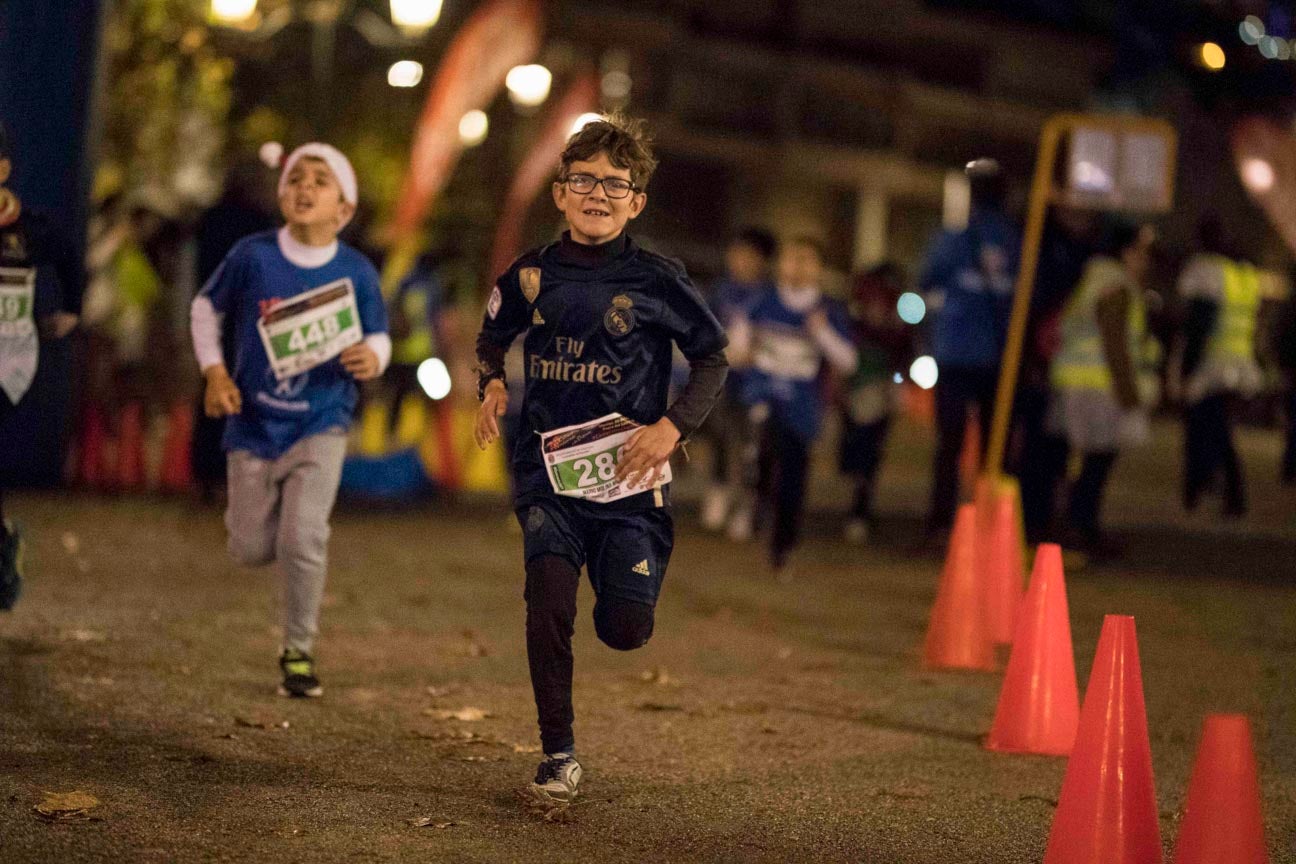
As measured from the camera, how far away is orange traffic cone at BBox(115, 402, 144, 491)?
47.5ft

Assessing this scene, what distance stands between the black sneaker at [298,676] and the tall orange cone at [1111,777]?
303cm

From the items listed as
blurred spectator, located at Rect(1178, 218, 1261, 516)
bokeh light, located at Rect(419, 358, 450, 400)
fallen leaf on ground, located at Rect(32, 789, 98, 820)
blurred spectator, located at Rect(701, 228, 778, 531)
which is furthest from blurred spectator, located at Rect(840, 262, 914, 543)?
fallen leaf on ground, located at Rect(32, 789, 98, 820)

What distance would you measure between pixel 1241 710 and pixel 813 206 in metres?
38.9

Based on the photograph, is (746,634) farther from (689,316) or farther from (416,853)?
(416,853)

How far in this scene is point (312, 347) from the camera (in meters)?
7.58

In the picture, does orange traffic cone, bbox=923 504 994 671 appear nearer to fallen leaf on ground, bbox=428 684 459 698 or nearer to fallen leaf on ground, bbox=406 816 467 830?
fallen leaf on ground, bbox=428 684 459 698

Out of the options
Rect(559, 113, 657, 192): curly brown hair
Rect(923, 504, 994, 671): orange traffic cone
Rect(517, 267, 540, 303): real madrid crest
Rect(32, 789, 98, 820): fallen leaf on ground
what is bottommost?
Rect(32, 789, 98, 820): fallen leaf on ground

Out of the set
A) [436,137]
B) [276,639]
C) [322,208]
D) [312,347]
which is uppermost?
[436,137]

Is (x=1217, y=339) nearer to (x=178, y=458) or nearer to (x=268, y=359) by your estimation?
(x=178, y=458)

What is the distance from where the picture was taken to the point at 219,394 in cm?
738

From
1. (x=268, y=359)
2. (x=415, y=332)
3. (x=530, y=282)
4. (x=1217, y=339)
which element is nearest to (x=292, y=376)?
(x=268, y=359)

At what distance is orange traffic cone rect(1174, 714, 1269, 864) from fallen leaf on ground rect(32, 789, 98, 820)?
2.86m

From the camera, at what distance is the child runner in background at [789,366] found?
1184 centimetres

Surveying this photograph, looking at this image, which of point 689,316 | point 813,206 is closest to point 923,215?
point 813,206
